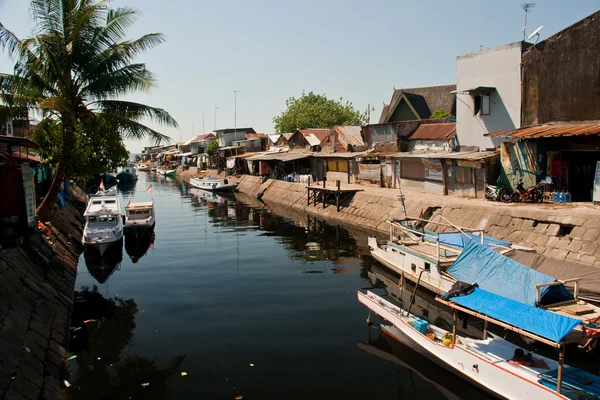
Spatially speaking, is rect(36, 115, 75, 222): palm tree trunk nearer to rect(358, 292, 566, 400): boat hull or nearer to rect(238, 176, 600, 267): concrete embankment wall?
rect(358, 292, 566, 400): boat hull

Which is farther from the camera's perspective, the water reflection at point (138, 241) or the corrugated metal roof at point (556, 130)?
the water reflection at point (138, 241)

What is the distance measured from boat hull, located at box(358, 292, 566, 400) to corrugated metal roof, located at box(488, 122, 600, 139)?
14.8 meters

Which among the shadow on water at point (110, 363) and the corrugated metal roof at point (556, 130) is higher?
the corrugated metal roof at point (556, 130)

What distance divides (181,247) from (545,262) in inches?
821

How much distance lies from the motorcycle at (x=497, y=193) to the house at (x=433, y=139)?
6241 millimetres

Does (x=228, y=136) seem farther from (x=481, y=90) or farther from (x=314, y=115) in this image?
(x=481, y=90)

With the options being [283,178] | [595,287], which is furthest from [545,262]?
[283,178]

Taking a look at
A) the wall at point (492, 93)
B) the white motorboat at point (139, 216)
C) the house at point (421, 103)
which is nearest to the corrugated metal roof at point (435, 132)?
the wall at point (492, 93)

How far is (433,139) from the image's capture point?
37.4 meters

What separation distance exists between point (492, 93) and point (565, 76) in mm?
5502

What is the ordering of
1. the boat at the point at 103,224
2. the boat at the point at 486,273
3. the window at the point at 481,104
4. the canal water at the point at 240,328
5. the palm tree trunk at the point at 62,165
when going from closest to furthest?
the canal water at the point at 240,328
the boat at the point at 486,273
the palm tree trunk at the point at 62,165
the boat at the point at 103,224
the window at the point at 481,104

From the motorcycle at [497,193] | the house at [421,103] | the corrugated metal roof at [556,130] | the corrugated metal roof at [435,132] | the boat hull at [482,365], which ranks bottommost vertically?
the boat hull at [482,365]

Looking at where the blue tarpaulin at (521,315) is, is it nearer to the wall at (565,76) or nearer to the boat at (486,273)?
the boat at (486,273)

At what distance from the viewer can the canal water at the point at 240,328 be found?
12.2 meters
